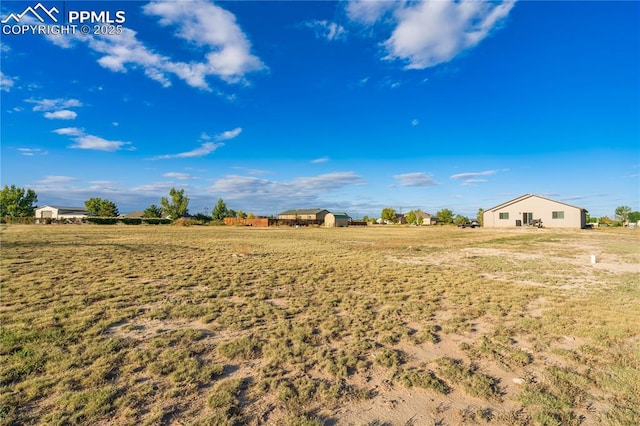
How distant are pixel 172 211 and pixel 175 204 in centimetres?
202

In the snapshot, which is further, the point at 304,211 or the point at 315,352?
the point at 304,211

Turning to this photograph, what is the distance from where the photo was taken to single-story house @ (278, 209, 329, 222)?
86000 millimetres

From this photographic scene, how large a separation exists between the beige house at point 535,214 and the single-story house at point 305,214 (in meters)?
44.9

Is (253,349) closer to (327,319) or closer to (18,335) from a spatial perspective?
(327,319)

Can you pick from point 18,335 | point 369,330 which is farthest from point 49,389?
point 369,330

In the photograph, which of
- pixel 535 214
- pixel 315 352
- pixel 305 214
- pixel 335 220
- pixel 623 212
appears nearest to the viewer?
pixel 315 352

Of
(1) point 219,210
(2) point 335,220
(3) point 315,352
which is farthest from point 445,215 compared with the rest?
(3) point 315,352

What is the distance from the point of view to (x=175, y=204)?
3073 inches

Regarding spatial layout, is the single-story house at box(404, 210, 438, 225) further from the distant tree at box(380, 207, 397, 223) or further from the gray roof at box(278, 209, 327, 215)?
the gray roof at box(278, 209, 327, 215)

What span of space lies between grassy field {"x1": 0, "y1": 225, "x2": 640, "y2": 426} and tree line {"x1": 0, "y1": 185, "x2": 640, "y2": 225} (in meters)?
60.0

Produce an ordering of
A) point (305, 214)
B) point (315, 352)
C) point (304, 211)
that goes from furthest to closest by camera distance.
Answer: point (304, 211)
point (305, 214)
point (315, 352)

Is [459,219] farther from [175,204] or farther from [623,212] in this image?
[175,204]

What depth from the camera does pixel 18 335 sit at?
436 centimetres

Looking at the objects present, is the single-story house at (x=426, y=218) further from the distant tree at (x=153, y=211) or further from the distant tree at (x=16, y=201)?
the distant tree at (x=16, y=201)
